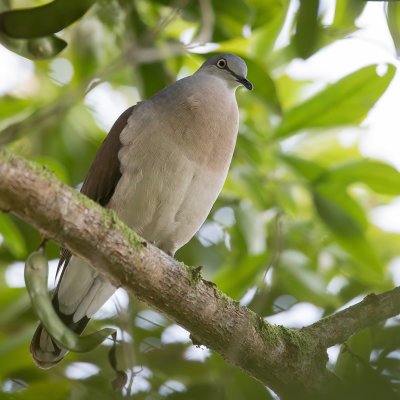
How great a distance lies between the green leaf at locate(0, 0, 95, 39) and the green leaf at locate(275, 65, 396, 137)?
1471mm

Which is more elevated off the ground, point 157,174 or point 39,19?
point 157,174

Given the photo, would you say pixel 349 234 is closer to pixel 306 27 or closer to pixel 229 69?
pixel 229 69

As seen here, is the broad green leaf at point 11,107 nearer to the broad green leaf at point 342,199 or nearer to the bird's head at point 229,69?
the bird's head at point 229,69

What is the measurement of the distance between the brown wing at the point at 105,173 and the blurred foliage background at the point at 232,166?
0.19 metres

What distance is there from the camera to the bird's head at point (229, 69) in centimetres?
306

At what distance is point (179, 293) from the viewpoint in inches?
82.4

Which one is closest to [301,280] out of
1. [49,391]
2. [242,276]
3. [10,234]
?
[242,276]

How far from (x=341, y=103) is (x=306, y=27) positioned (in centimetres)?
121

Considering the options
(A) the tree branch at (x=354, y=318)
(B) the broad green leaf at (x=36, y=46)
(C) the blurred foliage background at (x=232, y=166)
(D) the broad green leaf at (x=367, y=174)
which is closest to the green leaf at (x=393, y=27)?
(C) the blurred foliage background at (x=232, y=166)

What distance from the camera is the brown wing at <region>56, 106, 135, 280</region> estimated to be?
2.79 metres

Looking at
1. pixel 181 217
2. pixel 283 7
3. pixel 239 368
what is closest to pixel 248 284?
pixel 181 217

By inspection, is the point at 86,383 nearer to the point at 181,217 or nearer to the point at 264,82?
the point at 181,217

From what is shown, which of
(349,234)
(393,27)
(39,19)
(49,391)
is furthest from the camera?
(349,234)

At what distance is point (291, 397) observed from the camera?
3.09ft
